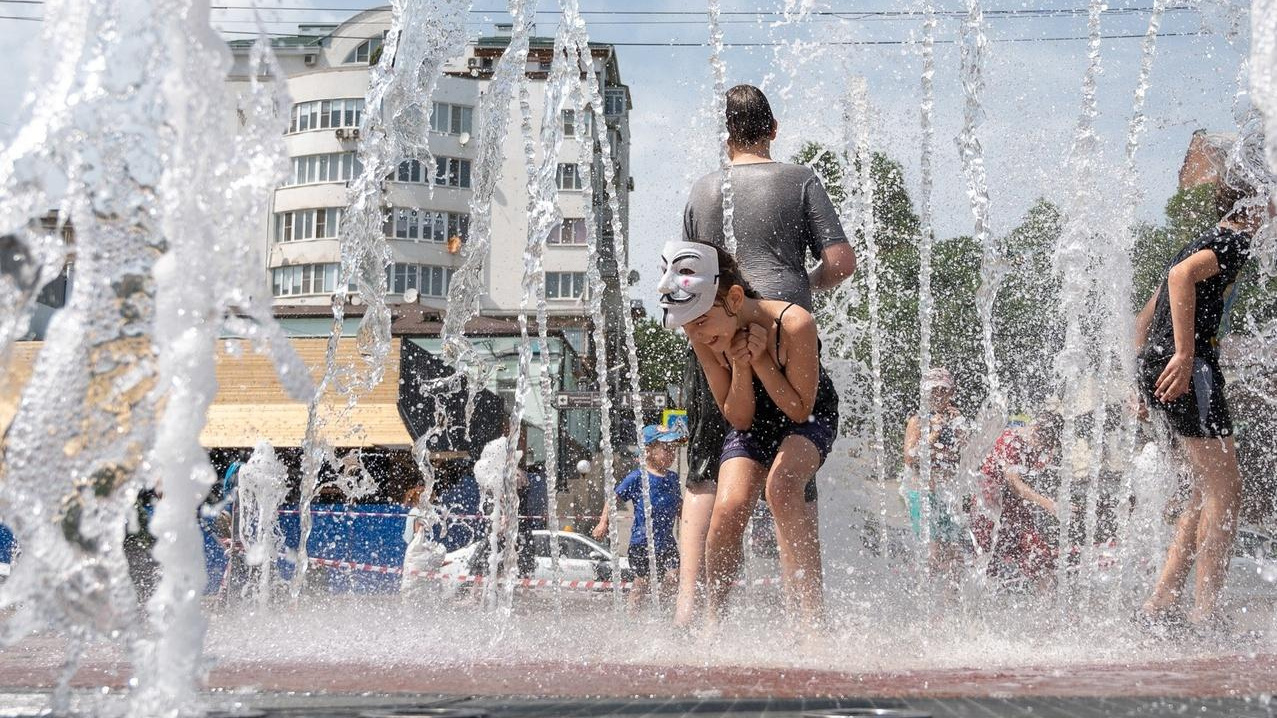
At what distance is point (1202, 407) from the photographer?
4.34m

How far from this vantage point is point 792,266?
4.40 meters

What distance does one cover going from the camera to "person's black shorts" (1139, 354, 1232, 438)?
14.3 feet

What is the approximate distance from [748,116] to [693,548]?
5.09 feet

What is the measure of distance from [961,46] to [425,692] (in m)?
4.39

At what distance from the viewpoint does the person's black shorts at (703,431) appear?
14.9ft

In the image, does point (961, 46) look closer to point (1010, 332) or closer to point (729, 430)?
point (729, 430)

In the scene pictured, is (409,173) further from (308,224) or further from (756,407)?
(756,407)

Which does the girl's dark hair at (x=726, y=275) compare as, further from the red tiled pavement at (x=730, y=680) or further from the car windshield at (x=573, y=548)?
the car windshield at (x=573, y=548)

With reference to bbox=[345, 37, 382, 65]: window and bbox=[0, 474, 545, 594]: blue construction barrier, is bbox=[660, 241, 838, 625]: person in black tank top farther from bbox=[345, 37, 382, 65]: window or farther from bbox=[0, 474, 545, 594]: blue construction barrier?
bbox=[345, 37, 382, 65]: window

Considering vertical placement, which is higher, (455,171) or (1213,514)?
(455,171)

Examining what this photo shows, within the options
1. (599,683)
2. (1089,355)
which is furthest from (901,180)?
(599,683)

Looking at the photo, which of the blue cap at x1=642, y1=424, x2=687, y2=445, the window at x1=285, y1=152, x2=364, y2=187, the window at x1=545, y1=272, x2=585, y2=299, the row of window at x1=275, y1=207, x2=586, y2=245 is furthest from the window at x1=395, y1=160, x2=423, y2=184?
the blue cap at x1=642, y1=424, x2=687, y2=445

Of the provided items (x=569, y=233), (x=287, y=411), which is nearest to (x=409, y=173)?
(x=569, y=233)

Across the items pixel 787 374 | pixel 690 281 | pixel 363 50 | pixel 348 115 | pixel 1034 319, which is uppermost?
pixel 363 50
